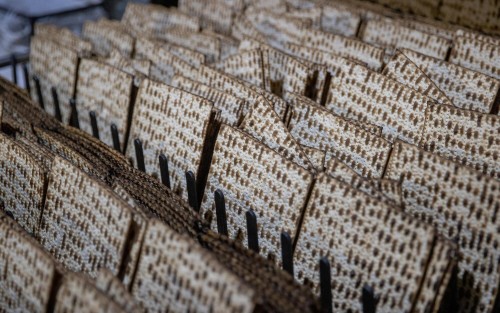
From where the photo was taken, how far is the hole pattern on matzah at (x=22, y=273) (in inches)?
39.7

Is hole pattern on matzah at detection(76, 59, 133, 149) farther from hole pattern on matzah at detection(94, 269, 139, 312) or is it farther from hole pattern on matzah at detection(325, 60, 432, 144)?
hole pattern on matzah at detection(94, 269, 139, 312)

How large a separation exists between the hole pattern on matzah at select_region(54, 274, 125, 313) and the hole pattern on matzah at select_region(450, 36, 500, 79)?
4.22 ft

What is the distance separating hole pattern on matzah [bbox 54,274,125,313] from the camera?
0.89 meters

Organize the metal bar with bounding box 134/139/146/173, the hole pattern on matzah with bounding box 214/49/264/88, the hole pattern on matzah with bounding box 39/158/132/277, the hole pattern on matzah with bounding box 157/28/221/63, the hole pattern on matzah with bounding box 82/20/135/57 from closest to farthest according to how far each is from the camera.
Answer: the hole pattern on matzah with bounding box 39/158/132/277 < the metal bar with bounding box 134/139/146/173 < the hole pattern on matzah with bounding box 214/49/264/88 < the hole pattern on matzah with bounding box 157/28/221/63 < the hole pattern on matzah with bounding box 82/20/135/57

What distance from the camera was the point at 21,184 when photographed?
136 centimetres

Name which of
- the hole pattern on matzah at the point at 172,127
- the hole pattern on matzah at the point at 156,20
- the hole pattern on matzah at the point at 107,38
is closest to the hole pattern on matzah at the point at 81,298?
the hole pattern on matzah at the point at 172,127

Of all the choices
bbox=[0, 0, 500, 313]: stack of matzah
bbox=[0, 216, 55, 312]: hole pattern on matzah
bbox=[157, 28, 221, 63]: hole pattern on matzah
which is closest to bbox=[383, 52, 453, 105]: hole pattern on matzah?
bbox=[0, 0, 500, 313]: stack of matzah

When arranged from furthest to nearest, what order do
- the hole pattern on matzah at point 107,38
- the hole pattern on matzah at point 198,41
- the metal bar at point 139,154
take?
the hole pattern on matzah at point 107,38
the hole pattern on matzah at point 198,41
the metal bar at point 139,154

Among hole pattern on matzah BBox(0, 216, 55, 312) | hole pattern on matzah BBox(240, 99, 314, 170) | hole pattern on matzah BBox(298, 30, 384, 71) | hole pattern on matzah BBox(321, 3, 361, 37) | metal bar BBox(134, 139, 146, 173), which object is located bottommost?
hole pattern on matzah BBox(0, 216, 55, 312)

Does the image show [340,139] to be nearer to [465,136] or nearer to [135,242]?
[465,136]

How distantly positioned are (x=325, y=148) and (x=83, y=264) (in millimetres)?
652

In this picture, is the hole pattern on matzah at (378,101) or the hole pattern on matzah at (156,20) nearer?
the hole pattern on matzah at (378,101)

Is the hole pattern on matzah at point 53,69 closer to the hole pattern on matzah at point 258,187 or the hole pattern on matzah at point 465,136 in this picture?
the hole pattern on matzah at point 258,187

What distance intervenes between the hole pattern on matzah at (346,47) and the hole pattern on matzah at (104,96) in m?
0.64
